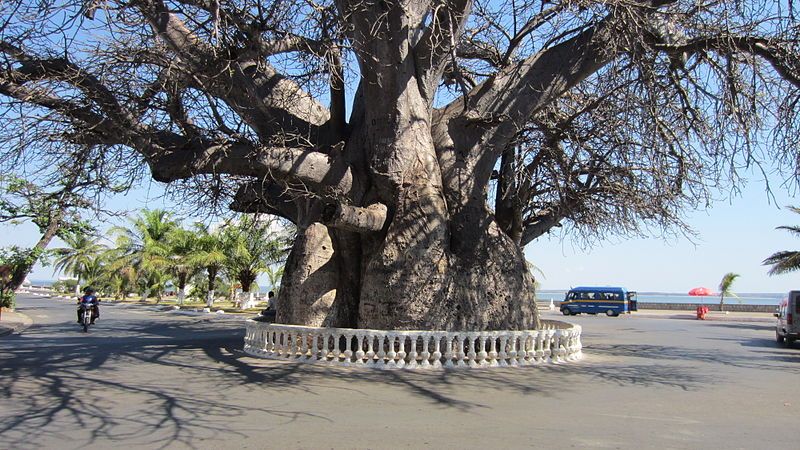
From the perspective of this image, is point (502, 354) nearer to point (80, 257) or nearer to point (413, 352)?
point (413, 352)

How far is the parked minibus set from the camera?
1767cm

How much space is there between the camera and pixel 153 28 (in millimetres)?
9734

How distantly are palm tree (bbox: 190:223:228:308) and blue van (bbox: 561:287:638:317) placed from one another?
24421mm

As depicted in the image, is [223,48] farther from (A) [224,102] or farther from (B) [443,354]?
(B) [443,354]

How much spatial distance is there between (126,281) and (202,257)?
17.2 m

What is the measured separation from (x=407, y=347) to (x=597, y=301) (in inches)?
1399

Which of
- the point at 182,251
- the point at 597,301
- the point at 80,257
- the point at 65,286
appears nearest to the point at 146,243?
the point at 182,251

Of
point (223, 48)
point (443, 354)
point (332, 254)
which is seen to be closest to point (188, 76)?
point (223, 48)

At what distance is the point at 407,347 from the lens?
35.0 ft

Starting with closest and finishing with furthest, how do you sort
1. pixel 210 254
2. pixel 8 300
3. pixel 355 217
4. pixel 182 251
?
pixel 355 217 → pixel 8 300 → pixel 210 254 → pixel 182 251

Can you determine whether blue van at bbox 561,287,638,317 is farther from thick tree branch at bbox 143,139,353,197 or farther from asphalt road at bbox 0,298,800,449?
thick tree branch at bbox 143,139,353,197

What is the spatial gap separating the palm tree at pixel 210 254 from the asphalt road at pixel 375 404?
24352 millimetres

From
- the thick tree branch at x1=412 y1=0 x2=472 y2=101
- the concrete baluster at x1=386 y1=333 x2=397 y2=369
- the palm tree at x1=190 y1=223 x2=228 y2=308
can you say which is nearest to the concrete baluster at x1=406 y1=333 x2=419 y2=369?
the concrete baluster at x1=386 y1=333 x2=397 y2=369

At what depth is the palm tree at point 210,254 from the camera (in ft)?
117
